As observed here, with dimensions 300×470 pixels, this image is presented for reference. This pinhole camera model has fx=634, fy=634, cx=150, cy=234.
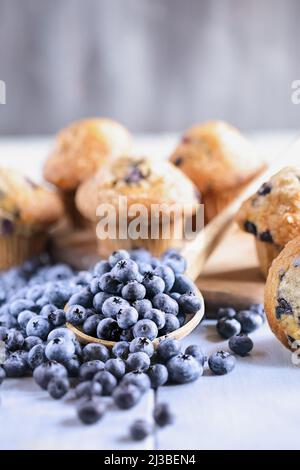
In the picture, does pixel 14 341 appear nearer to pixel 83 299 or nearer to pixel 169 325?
pixel 83 299

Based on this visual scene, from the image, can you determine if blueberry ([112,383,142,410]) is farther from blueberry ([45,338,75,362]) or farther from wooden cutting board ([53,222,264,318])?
wooden cutting board ([53,222,264,318])

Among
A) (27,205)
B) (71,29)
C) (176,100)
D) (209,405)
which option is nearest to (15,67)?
(71,29)

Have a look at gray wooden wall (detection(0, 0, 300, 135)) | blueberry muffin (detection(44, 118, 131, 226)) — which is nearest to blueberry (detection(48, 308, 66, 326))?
blueberry muffin (detection(44, 118, 131, 226))

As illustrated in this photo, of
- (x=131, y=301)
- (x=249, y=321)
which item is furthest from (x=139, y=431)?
(x=249, y=321)

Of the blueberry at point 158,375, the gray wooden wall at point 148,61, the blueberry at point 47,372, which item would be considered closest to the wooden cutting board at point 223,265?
the blueberry at point 158,375

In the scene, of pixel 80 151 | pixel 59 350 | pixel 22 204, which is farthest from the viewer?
pixel 80 151

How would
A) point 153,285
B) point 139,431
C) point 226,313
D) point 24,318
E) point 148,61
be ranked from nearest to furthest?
point 139,431, point 153,285, point 24,318, point 226,313, point 148,61

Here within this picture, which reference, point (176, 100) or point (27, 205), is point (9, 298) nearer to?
point (27, 205)
